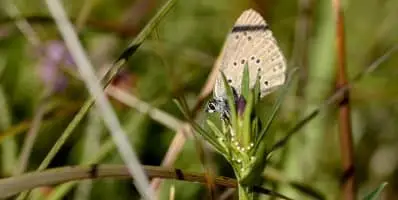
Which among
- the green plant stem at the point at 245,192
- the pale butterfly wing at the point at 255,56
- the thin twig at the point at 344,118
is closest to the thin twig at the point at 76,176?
the green plant stem at the point at 245,192

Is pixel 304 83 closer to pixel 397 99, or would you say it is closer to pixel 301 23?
pixel 301 23

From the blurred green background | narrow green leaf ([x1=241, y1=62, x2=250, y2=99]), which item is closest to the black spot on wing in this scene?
narrow green leaf ([x1=241, y1=62, x2=250, y2=99])

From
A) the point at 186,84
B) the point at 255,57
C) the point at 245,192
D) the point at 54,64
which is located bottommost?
the point at 245,192

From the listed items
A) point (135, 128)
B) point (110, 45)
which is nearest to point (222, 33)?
point (110, 45)

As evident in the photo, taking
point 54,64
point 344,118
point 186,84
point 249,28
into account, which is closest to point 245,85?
point 249,28

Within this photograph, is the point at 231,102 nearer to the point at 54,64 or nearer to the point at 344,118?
the point at 344,118

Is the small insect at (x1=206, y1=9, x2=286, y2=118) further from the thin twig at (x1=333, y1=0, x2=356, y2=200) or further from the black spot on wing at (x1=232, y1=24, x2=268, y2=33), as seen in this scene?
the thin twig at (x1=333, y1=0, x2=356, y2=200)
